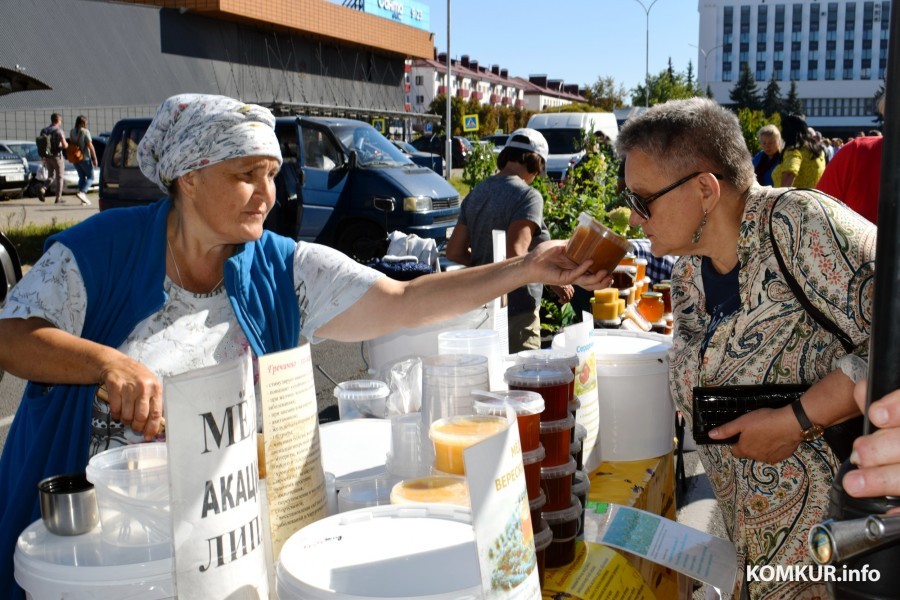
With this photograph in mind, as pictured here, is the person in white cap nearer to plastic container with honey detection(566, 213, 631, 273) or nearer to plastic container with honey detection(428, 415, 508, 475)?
plastic container with honey detection(566, 213, 631, 273)

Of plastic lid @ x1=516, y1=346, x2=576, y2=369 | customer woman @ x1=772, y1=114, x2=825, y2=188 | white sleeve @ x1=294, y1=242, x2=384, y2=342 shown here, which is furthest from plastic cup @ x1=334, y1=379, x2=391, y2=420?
customer woman @ x1=772, y1=114, x2=825, y2=188

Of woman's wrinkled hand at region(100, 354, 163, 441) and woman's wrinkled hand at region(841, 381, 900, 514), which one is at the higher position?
woman's wrinkled hand at region(841, 381, 900, 514)

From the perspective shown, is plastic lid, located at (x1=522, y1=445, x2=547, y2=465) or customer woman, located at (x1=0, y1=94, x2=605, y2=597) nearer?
plastic lid, located at (x1=522, y1=445, x2=547, y2=465)

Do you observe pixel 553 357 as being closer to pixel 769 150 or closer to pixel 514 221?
pixel 514 221

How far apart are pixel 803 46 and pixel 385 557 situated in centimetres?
13099

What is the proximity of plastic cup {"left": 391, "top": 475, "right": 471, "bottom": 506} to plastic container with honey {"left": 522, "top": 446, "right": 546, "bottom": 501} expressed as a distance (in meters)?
0.12

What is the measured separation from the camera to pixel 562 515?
66.1 inches

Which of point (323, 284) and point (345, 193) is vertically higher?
point (345, 193)

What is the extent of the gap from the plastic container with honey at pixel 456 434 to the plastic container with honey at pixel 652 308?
2.72 metres

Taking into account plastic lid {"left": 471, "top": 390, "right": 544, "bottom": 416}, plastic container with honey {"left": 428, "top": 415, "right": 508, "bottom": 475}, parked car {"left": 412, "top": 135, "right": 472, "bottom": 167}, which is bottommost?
plastic container with honey {"left": 428, "top": 415, "right": 508, "bottom": 475}

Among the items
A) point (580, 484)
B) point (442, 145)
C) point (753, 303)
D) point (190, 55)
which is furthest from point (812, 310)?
point (190, 55)

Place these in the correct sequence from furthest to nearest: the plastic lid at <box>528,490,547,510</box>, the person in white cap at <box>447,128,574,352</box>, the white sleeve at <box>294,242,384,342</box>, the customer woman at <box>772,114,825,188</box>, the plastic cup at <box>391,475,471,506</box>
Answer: the customer woman at <box>772,114,825,188</box> → the person in white cap at <box>447,128,574,352</box> → the white sleeve at <box>294,242,384,342</box> → the plastic lid at <box>528,490,547,510</box> → the plastic cup at <box>391,475,471,506</box>

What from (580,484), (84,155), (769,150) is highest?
(84,155)

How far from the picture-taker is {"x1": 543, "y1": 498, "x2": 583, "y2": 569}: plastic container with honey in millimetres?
1671
